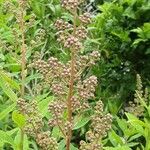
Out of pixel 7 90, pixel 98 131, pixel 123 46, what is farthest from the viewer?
pixel 123 46

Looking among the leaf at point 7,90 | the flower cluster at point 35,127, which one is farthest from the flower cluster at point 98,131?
the leaf at point 7,90

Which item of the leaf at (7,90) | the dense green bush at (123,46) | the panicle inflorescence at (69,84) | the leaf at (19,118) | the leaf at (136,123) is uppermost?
the panicle inflorescence at (69,84)

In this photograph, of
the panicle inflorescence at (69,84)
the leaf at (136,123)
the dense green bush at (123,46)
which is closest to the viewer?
the panicle inflorescence at (69,84)

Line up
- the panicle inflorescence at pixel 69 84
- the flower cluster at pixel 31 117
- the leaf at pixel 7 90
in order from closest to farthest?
the panicle inflorescence at pixel 69 84 < the flower cluster at pixel 31 117 < the leaf at pixel 7 90

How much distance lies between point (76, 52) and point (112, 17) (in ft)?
10.9

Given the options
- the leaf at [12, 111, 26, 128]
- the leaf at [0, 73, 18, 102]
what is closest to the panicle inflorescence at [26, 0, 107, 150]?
the leaf at [12, 111, 26, 128]

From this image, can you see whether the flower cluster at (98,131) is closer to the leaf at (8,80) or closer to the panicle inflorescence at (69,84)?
the panicle inflorescence at (69,84)

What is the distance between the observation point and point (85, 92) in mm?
2488

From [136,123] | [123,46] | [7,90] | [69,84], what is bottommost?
[123,46]

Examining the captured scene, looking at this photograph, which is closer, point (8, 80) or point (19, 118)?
point (19, 118)

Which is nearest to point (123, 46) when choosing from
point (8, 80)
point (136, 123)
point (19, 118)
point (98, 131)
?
point (136, 123)

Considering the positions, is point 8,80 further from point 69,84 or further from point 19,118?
point 69,84

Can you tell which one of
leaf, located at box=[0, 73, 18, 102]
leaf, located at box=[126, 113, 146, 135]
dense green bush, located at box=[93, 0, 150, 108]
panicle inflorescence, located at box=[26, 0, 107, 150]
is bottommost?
dense green bush, located at box=[93, 0, 150, 108]

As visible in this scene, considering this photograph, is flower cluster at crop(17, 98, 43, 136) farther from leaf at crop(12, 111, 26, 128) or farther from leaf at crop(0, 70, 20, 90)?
leaf at crop(0, 70, 20, 90)
